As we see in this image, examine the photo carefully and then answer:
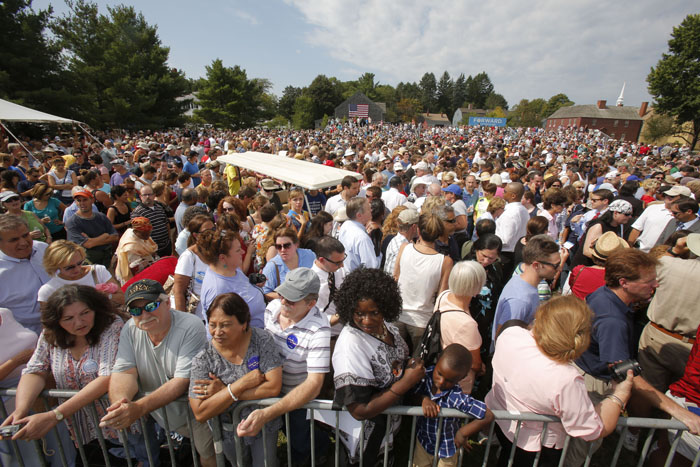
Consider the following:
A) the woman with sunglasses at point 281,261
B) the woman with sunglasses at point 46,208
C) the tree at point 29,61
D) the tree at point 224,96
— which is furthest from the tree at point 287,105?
the woman with sunglasses at point 281,261

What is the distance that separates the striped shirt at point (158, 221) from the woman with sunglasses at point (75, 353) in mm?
2966

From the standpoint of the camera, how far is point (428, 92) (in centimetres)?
11644

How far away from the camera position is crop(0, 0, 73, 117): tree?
21844 millimetres

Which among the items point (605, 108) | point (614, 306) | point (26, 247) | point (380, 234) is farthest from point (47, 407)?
point (605, 108)

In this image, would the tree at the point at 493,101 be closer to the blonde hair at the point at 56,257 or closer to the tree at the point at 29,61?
the tree at the point at 29,61

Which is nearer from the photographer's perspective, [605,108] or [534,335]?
[534,335]

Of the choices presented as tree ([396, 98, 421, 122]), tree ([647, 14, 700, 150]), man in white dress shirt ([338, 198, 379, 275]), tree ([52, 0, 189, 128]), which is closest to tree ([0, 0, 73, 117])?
tree ([52, 0, 189, 128])

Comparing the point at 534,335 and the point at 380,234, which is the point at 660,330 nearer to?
the point at 534,335

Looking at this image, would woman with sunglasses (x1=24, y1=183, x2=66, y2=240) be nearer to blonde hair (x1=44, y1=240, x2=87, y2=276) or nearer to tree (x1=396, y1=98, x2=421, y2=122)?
blonde hair (x1=44, y1=240, x2=87, y2=276)

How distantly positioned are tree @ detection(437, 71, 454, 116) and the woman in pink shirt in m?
128

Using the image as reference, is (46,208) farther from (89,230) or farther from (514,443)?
(514,443)

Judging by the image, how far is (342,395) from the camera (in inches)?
77.0

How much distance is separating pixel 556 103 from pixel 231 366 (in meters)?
142

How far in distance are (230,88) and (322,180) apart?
159ft
